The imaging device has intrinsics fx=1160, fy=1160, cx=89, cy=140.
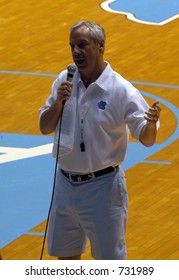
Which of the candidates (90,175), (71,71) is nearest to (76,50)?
(71,71)

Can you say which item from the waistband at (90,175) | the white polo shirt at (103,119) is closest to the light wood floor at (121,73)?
the waistband at (90,175)

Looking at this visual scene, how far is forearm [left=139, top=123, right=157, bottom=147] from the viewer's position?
776 cm

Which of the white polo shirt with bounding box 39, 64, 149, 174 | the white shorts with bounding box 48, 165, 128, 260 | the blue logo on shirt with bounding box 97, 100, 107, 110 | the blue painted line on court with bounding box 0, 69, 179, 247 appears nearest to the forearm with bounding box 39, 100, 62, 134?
the white polo shirt with bounding box 39, 64, 149, 174

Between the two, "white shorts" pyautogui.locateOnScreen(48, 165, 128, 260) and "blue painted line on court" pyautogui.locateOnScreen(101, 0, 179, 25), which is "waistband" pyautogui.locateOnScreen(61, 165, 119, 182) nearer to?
"white shorts" pyautogui.locateOnScreen(48, 165, 128, 260)

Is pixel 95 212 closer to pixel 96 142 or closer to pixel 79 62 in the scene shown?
pixel 96 142

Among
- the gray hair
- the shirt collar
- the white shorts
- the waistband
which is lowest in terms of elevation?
the white shorts

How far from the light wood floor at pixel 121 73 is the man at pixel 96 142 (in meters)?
2.20

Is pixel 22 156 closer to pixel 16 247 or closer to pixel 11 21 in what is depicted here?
pixel 16 247

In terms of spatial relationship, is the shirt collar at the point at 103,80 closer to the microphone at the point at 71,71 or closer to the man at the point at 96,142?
the man at the point at 96,142

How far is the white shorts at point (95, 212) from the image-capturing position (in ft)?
26.2

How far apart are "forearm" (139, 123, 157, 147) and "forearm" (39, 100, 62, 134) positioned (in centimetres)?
59

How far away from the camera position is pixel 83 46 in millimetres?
7789

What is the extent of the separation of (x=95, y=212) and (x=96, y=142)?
486 mm
